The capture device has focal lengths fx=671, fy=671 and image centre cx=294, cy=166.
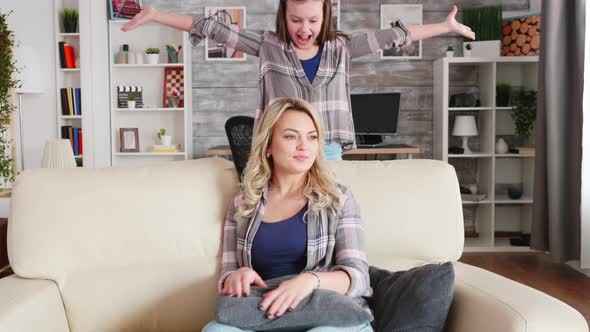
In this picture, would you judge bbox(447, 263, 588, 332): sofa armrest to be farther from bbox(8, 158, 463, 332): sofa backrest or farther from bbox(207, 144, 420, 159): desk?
bbox(207, 144, 420, 159): desk

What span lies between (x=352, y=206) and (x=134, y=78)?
4098 millimetres

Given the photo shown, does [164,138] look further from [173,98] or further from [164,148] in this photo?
[173,98]

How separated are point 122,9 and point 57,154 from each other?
1.35 meters

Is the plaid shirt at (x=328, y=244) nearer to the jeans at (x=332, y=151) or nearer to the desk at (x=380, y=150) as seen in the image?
the jeans at (x=332, y=151)

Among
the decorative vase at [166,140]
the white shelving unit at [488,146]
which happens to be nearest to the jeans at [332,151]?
the white shelving unit at [488,146]

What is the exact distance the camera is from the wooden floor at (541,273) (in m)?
3.82

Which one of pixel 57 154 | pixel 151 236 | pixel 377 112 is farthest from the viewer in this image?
pixel 377 112

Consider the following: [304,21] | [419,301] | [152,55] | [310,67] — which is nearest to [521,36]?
[152,55]

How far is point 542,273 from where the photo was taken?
441 centimetres

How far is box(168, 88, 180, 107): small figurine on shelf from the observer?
5543mm

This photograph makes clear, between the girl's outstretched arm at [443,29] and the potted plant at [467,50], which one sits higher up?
the potted plant at [467,50]

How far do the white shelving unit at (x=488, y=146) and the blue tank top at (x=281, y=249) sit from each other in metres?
3.47

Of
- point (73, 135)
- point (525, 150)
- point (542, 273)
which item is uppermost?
point (73, 135)

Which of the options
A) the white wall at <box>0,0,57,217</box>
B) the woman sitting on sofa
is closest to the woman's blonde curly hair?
the woman sitting on sofa
